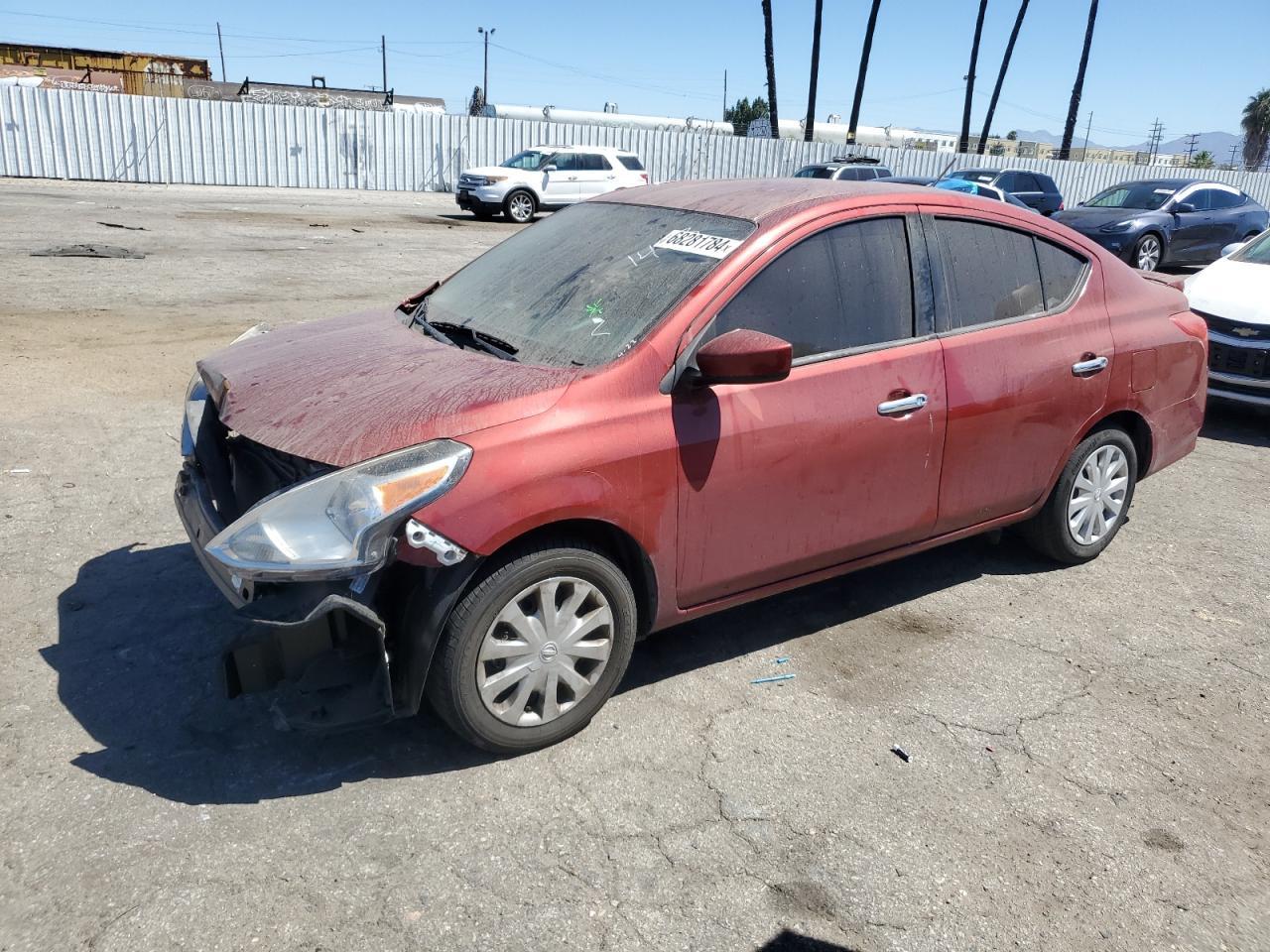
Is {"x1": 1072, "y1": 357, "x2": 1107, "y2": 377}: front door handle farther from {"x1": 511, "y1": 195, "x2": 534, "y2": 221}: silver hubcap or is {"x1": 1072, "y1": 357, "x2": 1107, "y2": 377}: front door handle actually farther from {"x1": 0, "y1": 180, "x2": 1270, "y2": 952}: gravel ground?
{"x1": 511, "y1": 195, "x2": 534, "y2": 221}: silver hubcap

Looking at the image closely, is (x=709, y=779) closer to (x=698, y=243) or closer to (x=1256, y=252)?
(x=698, y=243)

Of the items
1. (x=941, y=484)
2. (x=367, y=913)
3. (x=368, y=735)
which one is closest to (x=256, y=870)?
(x=367, y=913)

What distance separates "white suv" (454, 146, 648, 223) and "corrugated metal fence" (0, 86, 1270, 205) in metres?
8.42

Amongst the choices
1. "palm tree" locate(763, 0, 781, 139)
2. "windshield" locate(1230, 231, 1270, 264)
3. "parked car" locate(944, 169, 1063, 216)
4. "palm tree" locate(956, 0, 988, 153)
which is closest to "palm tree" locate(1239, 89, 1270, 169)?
"palm tree" locate(956, 0, 988, 153)

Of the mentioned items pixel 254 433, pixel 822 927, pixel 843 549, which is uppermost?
pixel 254 433

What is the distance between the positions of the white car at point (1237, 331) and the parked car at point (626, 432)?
3372 millimetres

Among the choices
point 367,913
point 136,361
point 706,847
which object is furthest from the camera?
point 136,361

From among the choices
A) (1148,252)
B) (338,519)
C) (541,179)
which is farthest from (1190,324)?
(541,179)

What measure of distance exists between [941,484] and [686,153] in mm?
32007

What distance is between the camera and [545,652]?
309 cm

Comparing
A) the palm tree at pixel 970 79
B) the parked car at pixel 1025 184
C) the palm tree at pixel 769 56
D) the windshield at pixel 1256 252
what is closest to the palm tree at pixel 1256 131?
the palm tree at pixel 970 79

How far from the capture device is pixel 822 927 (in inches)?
99.5

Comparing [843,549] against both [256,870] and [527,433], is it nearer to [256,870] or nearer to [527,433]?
[527,433]

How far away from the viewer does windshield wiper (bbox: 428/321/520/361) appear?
11.4ft
